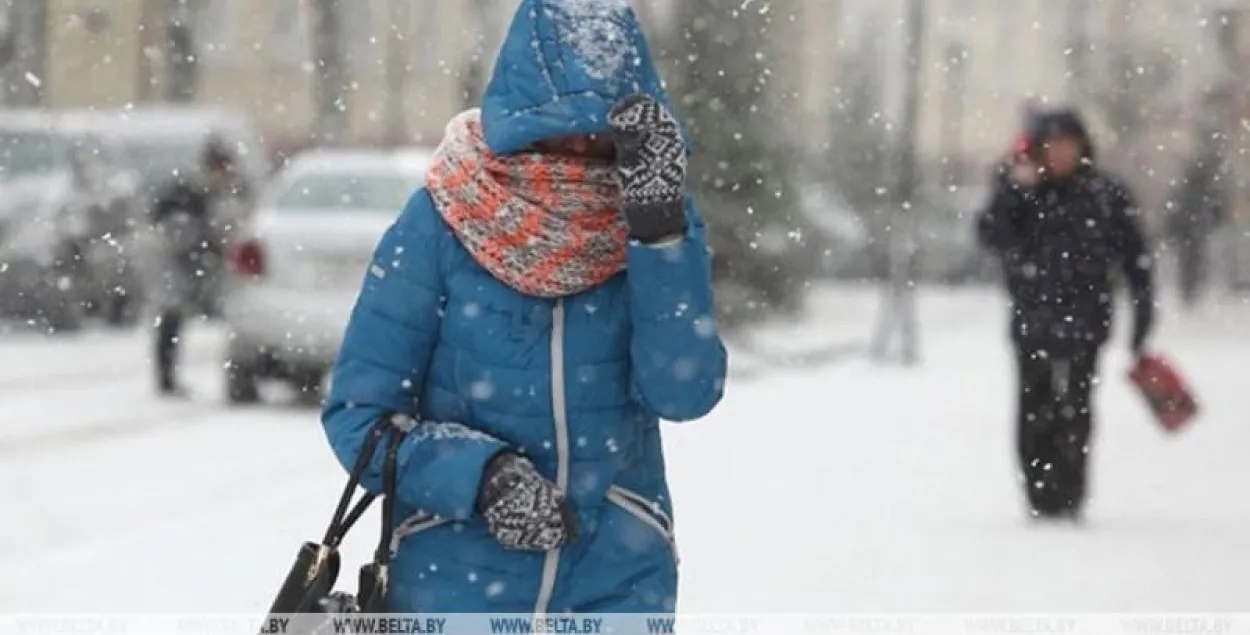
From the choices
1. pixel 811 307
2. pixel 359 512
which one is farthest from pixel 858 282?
pixel 359 512

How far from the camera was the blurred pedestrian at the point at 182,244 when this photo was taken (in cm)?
1459

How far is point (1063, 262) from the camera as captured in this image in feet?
29.6

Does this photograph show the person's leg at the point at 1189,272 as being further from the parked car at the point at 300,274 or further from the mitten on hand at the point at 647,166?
the mitten on hand at the point at 647,166

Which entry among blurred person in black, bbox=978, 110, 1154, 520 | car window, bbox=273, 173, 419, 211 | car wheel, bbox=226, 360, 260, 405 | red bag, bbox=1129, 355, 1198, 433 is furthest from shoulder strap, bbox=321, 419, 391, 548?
car wheel, bbox=226, 360, 260, 405

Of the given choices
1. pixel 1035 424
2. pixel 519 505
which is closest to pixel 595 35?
pixel 519 505

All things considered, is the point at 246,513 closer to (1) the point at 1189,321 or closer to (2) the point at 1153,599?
(2) the point at 1153,599

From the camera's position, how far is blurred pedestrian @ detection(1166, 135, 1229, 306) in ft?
93.6

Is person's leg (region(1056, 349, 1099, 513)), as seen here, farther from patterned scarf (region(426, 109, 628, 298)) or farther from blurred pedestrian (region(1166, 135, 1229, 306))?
blurred pedestrian (region(1166, 135, 1229, 306))

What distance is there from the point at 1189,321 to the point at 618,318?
26.4m

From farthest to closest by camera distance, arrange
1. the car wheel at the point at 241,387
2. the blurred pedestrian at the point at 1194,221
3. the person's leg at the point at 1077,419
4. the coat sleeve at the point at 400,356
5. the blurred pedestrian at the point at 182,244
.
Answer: the blurred pedestrian at the point at 1194,221, the blurred pedestrian at the point at 182,244, the car wheel at the point at 241,387, the person's leg at the point at 1077,419, the coat sleeve at the point at 400,356

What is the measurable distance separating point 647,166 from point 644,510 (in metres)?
0.55

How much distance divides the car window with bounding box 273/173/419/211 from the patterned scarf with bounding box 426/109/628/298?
10.5 m

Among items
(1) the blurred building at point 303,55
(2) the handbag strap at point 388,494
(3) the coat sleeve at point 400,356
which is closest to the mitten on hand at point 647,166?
(3) the coat sleeve at point 400,356

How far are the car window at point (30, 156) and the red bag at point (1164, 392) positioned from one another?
12.6m
